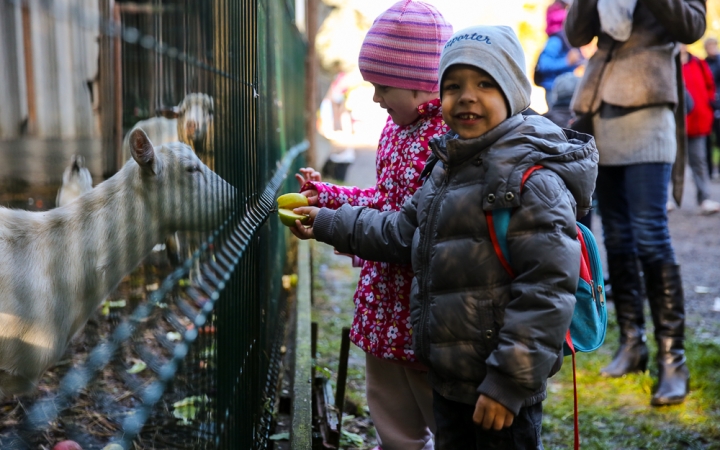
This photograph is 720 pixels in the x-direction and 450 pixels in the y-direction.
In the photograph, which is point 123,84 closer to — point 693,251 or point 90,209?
point 90,209

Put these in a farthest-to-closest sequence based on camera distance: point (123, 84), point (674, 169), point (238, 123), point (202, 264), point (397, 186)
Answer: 1. point (674, 169)
2. point (397, 186)
3. point (238, 123)
4. point (202, 264)
5. point (123, 84)

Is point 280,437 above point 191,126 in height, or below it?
below

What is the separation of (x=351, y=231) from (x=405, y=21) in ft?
2.68

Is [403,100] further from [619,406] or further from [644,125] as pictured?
[619,406]

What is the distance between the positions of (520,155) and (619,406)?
101 inches

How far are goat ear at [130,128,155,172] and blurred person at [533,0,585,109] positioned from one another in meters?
5.26

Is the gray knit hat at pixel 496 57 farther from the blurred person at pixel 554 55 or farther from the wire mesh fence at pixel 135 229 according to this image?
the blurred person at pixel 554 55

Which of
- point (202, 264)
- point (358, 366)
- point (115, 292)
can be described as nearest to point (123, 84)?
point (202, 264)

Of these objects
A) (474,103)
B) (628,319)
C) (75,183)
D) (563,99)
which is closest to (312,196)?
(474,103)

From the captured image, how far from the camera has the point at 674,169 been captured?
4.90 metres

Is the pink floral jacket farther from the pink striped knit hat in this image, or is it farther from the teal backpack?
the teal backpack

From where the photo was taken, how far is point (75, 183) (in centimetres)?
204

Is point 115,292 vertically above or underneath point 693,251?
above

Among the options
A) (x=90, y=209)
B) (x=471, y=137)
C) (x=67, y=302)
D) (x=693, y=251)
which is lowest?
(x=693, y=251)
